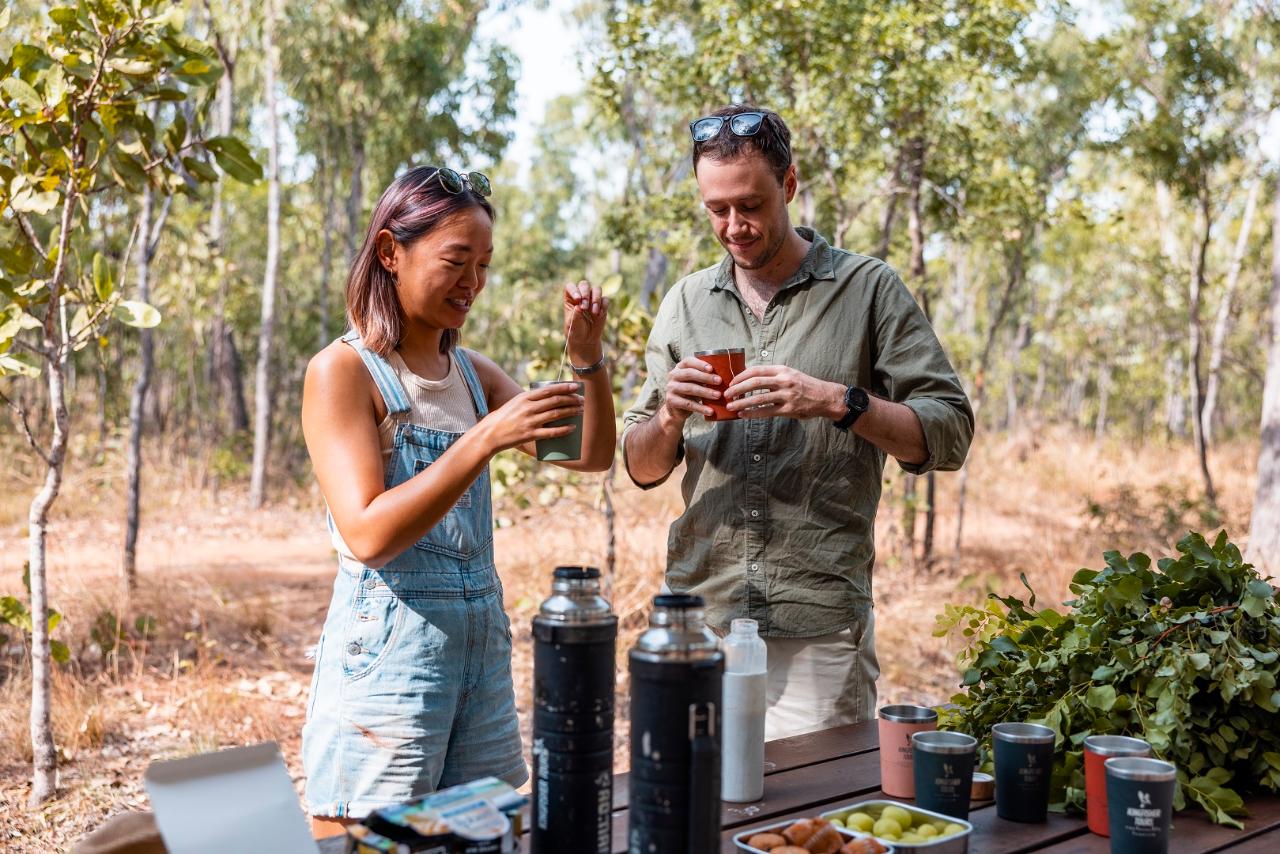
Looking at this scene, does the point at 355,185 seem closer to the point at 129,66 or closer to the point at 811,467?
the point at 129,66

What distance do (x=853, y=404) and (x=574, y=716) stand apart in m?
0.98

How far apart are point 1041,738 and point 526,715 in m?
3.66

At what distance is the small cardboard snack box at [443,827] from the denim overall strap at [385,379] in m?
0.78

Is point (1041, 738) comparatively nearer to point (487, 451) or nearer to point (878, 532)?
point (487, 451)

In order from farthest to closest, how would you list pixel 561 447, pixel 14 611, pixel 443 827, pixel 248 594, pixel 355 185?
1. pixel 355 185
2. pixel 248 594
3. pixel 14 611
4. pixel 561 447
5. pixel 443 827

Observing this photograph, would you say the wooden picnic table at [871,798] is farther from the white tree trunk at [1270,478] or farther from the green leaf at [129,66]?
the white tree trunk at [1270,478]

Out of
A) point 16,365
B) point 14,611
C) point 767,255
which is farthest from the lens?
point 14,611

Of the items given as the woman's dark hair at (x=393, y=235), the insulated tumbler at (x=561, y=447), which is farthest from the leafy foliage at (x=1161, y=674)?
the woman's dark hair at (x=393, y=235)

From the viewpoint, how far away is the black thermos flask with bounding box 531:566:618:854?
111 cm

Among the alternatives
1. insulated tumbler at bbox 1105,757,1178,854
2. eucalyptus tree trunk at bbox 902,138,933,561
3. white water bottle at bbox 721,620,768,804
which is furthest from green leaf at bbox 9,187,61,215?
eucalyptus tree trunk at bbox 902,138,933,561

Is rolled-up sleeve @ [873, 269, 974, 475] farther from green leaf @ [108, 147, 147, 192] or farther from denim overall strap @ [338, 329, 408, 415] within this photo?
green leaf @ [108, 147, 147, 192]

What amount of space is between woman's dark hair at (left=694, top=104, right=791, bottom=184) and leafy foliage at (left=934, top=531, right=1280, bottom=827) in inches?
33.7

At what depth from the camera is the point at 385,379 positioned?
1.76 meters

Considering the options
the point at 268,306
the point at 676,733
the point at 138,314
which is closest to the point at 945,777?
the point at 676,733
